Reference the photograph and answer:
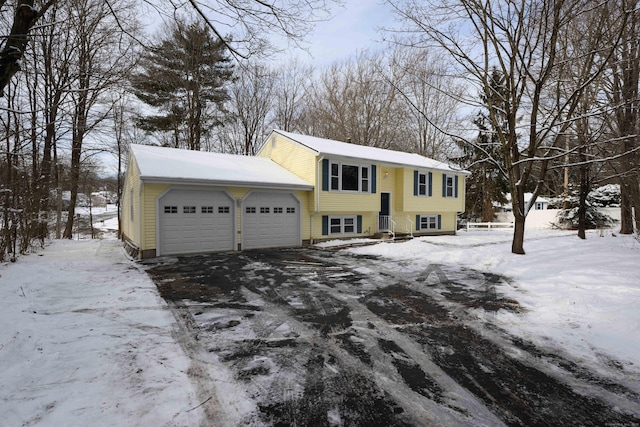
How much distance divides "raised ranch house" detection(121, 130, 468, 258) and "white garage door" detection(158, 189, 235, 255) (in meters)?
0.03

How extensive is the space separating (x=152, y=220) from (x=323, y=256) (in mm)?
5880

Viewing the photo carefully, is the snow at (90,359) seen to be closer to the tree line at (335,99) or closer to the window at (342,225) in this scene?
the tree line at (335,99)

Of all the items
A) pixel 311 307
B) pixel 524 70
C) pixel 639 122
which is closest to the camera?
pixel 311 307

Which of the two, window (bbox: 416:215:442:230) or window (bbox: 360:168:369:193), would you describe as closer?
window (bbox: 360:168:369:193)

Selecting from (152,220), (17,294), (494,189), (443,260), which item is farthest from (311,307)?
(494,189)

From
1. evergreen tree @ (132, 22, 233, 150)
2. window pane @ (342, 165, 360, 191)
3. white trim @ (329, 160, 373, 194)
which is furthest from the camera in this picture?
evergreen tree @ (132, 22, 233, 150)

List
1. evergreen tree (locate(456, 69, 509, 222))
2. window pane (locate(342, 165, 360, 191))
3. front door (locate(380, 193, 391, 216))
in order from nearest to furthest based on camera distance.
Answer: window pane (locate(342, 165, 360, 191)) → front door (locate(380, 193, 391, 216)) → evergreen tree (locate(456, 69, 509, 222))

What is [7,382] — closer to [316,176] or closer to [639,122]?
[316,176]

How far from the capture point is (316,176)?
45.3 feet

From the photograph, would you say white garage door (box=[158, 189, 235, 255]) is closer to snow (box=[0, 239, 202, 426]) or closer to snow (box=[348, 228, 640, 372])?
snow (box=[0, 239, 202, 426])

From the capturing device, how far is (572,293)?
5965 mm

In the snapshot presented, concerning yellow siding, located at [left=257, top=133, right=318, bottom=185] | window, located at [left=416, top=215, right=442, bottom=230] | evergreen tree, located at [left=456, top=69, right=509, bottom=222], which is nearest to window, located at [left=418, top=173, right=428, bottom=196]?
window, located at [left=416, top=215, right=442, bottom=230]

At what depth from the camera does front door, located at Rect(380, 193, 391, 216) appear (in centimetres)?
1727

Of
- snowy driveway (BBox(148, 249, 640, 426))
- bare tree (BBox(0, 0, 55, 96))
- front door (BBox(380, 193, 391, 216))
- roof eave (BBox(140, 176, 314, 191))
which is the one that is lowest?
snowy driveway (BBox(148, 249, 640, 426))
